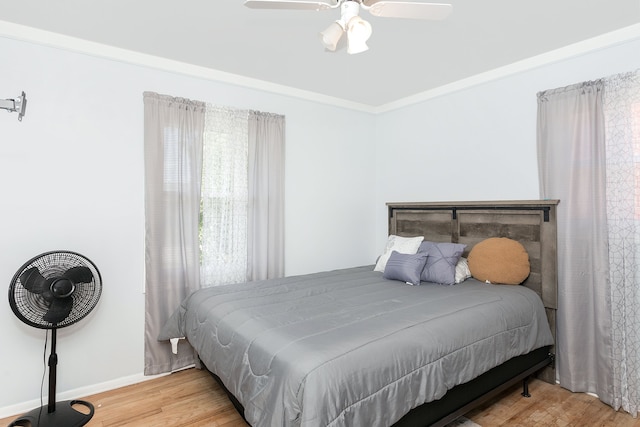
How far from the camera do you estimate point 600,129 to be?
2389 millimetres

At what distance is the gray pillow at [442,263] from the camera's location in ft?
9.13

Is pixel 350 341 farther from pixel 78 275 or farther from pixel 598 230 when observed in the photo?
pixel 598 230

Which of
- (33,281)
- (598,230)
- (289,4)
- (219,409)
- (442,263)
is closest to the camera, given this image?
(289,4)

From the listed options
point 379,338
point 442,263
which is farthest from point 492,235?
point 379,338

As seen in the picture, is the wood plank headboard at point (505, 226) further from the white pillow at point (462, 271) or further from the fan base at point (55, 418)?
the fan base at point (55, 418)

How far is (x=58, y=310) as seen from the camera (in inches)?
80.8

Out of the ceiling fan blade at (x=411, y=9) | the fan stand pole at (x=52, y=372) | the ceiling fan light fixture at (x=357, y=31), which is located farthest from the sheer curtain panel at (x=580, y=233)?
the fan stand pole at (x=52, y=372)

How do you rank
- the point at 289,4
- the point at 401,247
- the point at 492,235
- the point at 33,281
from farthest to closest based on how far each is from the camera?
the point at 401,247 → the point at 492,235 → the point at 33,281 → the point at 289,4

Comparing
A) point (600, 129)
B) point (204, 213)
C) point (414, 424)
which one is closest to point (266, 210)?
point (204, 213)

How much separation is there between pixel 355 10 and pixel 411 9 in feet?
0.92

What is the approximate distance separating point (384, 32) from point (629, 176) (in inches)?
76.0

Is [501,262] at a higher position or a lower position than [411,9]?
lower

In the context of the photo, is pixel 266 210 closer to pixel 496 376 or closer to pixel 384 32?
pixel 384 32

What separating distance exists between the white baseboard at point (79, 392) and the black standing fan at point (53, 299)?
13 centimetres
